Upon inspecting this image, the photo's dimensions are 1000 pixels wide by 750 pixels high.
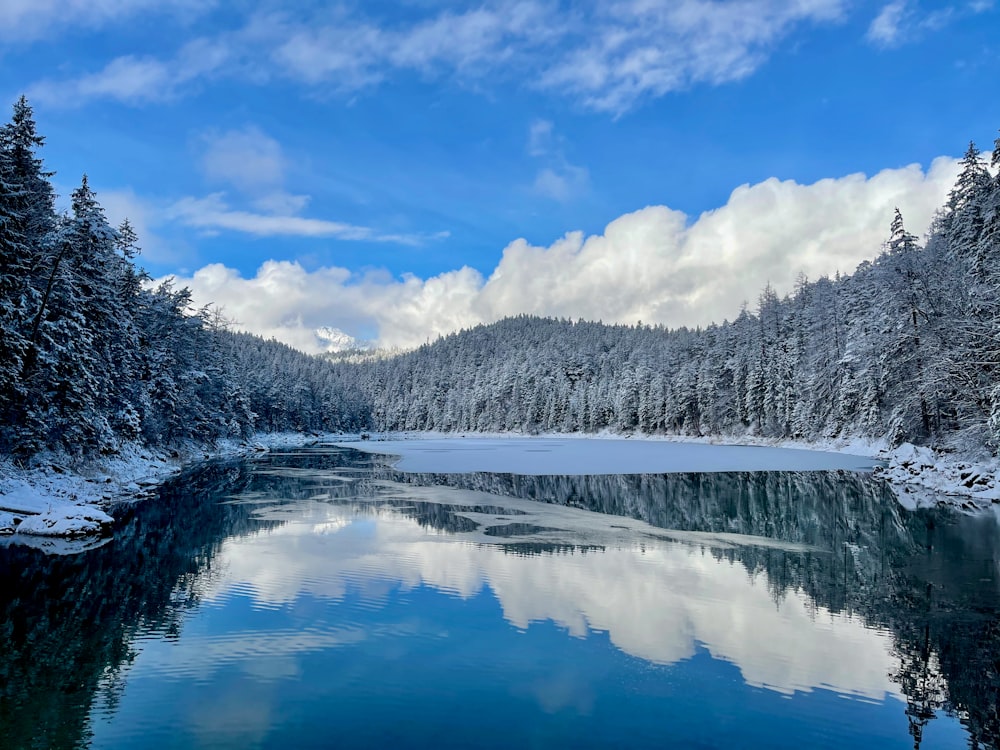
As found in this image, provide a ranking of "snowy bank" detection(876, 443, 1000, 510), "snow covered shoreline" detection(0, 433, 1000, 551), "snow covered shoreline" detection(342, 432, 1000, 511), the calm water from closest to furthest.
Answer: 1. the calm water
2. "snow covered shoreline" detection(0, 433, 1000, 551)
3. "snowy bank" detection(876, 443, 1000, 510)
4. "snow covered shoreline" detection(342, 432, 1000, 511)

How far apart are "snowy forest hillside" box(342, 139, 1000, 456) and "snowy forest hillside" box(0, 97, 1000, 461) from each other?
0.22 m

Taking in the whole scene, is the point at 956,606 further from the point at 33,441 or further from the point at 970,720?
the point at 33,441

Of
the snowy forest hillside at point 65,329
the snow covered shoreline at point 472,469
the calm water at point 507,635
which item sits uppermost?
the snowy forest hillside at point 65,329

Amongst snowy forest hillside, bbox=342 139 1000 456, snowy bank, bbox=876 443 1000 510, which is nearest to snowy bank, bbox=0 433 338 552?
snowy bank, bbox=876 443 1000 510

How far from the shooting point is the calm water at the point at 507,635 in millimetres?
7762

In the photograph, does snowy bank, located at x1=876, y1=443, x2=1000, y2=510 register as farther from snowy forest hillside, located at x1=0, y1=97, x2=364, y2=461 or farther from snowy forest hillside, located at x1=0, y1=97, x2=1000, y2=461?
snowy forest hillside, located at x1=0, y1=97, x2=364, y2=461

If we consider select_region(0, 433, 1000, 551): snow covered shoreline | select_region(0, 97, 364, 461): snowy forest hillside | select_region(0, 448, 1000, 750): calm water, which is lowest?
select_region(0, 448, 1000, 750): calm water

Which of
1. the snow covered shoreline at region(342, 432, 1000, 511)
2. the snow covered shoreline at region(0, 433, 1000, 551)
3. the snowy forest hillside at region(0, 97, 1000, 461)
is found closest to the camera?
the snow covered shoreline at region(0, 433, 1000, 551)

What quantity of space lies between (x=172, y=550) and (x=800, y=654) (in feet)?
53.5

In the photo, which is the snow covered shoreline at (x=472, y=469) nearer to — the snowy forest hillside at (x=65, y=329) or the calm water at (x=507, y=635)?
the snowy forest hillside at (x=65, y=329)

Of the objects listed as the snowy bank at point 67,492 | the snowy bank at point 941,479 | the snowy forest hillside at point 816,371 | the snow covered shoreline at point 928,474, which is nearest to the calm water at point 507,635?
the snowy bank at point 67,492

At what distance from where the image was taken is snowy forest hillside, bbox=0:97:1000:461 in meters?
24.4

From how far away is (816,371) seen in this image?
224 feet

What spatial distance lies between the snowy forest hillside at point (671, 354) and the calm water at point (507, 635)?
9.02m
